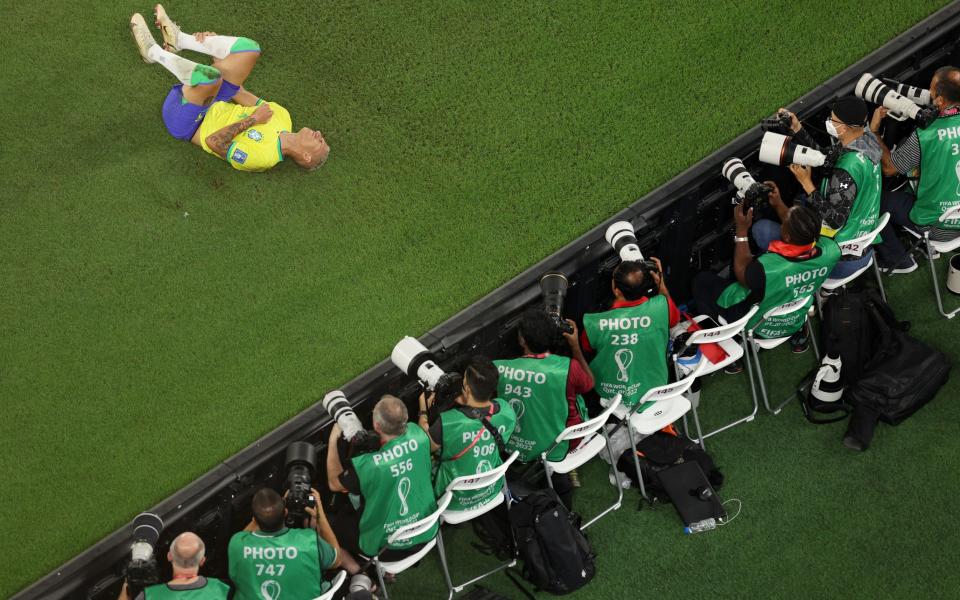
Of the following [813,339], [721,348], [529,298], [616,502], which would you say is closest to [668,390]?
[721,348]

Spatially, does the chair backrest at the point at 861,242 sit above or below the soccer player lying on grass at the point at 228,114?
below

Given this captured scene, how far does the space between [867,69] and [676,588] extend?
142 inches

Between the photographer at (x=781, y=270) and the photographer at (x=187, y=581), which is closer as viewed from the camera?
the photographer at (x=187, y=581)

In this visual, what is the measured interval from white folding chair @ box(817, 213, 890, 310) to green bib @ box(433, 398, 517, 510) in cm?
219

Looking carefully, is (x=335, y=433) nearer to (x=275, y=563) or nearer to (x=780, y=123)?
(x=275, y=563)

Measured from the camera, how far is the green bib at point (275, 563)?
211 inches

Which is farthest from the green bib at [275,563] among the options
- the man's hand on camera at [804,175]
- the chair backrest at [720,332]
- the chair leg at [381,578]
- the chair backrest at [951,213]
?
the chair backrest at [951,213]

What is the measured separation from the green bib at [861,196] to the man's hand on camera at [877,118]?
0.38 m

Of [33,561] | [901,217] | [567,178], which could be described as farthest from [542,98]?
[33,561]

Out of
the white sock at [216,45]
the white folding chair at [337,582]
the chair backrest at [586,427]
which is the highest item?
the white sock at [216,45]

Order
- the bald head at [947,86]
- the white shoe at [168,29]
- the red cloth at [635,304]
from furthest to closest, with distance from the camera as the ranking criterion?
the white shoe at [168,29], the bald head at [947,86], the red cloth at [635,304]

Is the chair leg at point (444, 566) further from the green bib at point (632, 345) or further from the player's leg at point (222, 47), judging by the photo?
the player's leg at point (222, 47)

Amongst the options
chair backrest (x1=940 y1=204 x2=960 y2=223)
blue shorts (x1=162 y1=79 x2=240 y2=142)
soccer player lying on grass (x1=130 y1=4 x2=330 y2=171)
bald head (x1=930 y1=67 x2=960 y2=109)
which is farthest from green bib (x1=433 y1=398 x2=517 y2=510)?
bald head (x1=930 y1=67 x2=960 y2=109)

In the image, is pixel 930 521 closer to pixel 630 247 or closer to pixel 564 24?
pixel 630 247
